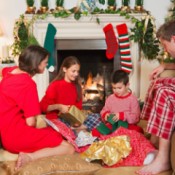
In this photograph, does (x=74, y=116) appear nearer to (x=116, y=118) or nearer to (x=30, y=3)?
(x=116, y=118)

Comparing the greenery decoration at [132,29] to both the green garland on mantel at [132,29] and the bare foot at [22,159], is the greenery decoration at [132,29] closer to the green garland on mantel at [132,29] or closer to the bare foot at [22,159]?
the green garland on mantel at [132,29]

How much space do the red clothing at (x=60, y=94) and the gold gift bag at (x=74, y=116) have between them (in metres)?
0.20

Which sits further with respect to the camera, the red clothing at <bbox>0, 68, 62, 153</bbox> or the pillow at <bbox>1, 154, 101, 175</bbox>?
the red clothing at <bbox>0, 68, 62, 153</bbox>

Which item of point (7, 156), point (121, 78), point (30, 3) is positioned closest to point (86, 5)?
point (30, 3)

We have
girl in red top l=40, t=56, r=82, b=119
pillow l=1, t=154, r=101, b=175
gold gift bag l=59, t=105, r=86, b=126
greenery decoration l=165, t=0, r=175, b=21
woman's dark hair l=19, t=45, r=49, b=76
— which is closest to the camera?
pillow l=1, t=154, r=101, b=175

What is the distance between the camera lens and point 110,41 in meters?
→ 4.29

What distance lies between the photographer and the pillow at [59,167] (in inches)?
72.6

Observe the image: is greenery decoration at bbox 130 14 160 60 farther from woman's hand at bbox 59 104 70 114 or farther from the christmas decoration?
woman's hand at bbox 59 104 70 114

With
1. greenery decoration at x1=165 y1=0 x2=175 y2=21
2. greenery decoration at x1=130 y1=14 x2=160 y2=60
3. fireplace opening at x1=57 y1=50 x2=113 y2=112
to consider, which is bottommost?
fireplace opening at x1=57 y1=50 x2=113 y2=112

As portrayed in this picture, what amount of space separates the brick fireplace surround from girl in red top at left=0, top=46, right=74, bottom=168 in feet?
6.71

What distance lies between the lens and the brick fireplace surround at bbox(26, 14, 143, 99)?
4203 mm

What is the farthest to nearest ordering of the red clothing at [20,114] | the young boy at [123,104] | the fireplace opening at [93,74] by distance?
the fireplace opening at [93,74] < the young boy at [123,104] < the red clothing at [20,114]

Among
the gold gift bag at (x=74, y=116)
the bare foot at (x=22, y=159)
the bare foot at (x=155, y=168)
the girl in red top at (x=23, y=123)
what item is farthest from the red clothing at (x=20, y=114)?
the bare foot at (x=155, y=168)

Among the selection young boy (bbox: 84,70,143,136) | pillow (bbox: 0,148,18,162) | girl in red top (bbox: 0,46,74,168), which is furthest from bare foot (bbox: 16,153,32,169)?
young boy (bbox: 84,70,143,136)
